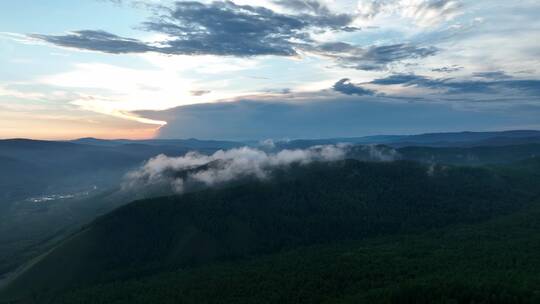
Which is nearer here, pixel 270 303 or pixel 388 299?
pixel 388 299

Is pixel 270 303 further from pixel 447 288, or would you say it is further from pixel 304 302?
pixel 447 288

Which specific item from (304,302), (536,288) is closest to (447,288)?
(536,288)

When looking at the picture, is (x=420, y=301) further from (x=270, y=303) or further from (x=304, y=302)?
(x=270, y=303)

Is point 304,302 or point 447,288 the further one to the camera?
point 304,302

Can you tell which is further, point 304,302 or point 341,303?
point 304,302

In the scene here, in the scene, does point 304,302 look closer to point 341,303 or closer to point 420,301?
point 341,303

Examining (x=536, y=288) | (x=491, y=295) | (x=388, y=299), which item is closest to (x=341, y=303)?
(x=388, y=299)

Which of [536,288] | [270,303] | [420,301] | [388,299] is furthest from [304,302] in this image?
[536,288]
